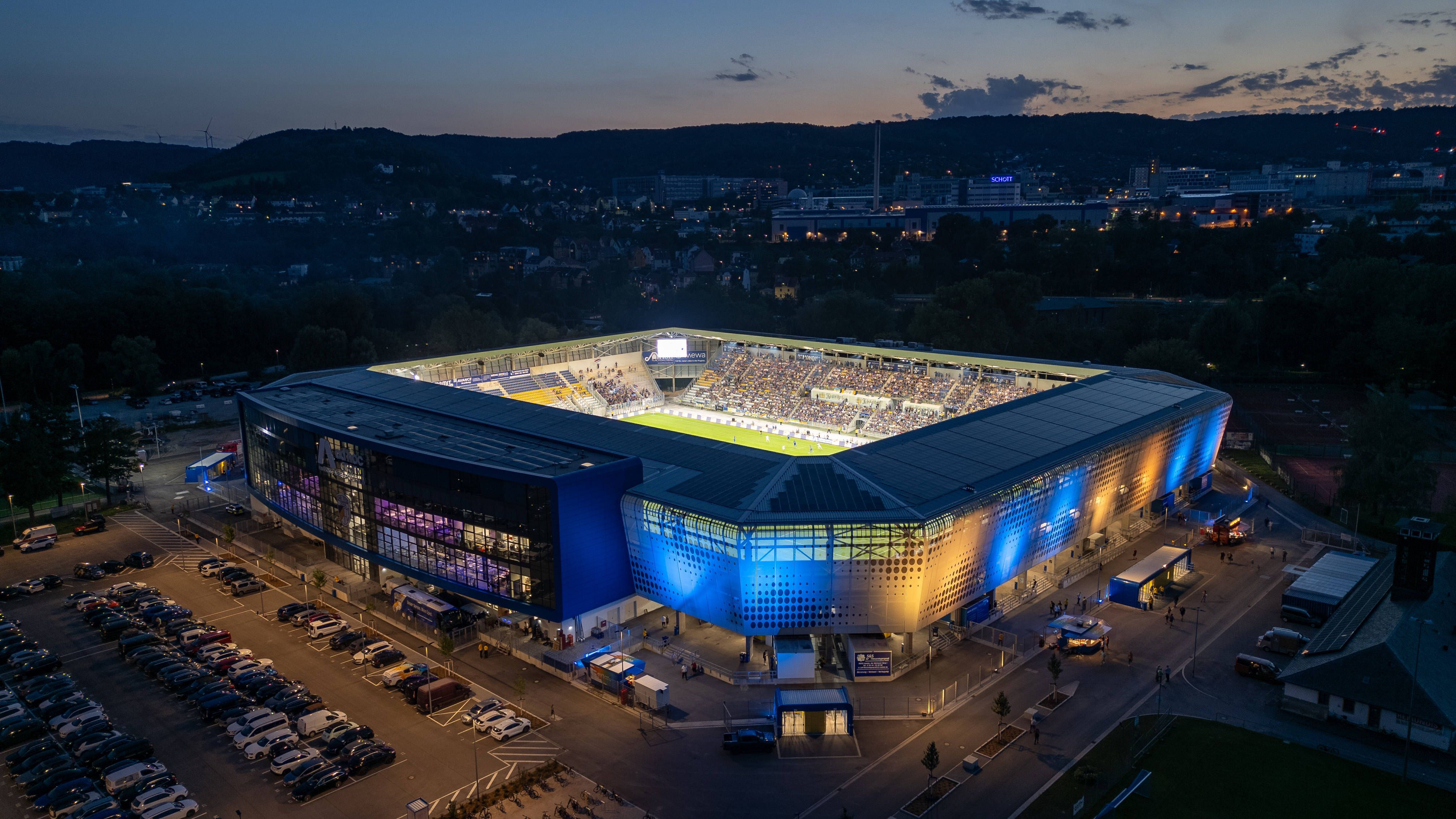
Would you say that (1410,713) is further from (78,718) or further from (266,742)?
(78,718)

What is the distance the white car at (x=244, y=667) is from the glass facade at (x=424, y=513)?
697cm

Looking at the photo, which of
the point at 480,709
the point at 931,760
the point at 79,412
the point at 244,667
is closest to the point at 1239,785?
the point at 931,760

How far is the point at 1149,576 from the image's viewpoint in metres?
37.0

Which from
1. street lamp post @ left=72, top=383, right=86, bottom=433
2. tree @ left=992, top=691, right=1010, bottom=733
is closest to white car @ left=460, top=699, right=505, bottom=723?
tree @ left=992, top=691, right=1010, bottom=733

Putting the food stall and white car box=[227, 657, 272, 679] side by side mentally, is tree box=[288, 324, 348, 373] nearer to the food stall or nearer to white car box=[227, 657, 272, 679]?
white car box=[227, 657, 272, 679]

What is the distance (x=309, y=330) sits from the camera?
90.7 metres

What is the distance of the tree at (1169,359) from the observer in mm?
72938

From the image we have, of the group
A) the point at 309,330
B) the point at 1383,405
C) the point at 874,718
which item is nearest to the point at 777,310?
the point at 309,330

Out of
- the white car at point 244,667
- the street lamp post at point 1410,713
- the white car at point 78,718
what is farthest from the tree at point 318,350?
the street lamp post at point 1410,713

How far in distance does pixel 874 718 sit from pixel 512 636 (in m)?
14.6

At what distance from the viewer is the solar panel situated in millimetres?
29688

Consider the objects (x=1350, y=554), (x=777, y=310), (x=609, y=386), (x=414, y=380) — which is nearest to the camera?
(x=1350, y=554)

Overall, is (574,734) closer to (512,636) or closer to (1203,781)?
(512,636)

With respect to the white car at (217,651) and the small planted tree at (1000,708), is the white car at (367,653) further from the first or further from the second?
the small planted tree at (1000,708)
